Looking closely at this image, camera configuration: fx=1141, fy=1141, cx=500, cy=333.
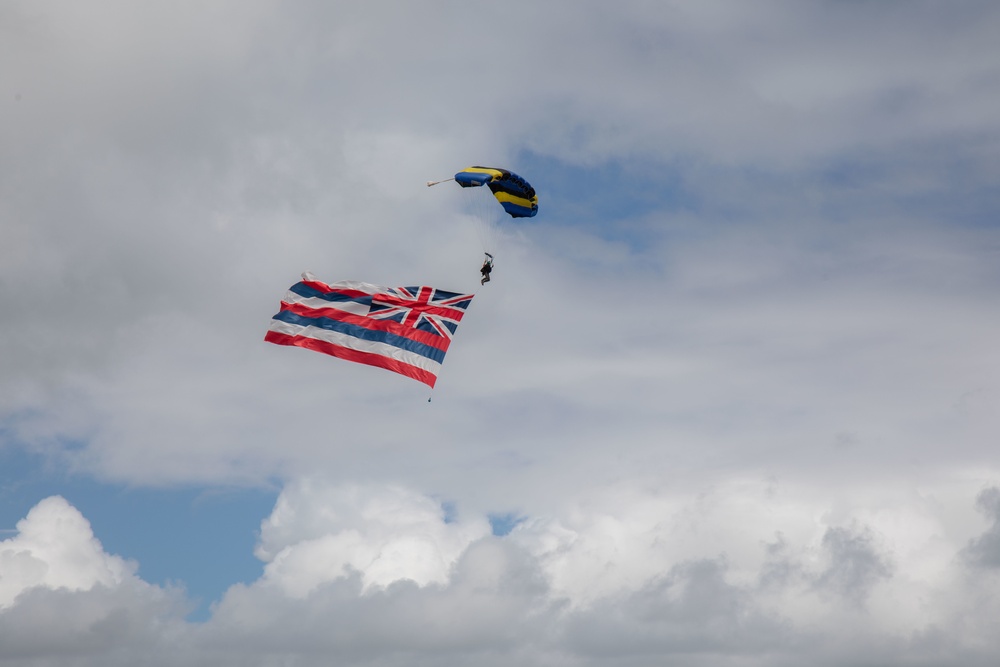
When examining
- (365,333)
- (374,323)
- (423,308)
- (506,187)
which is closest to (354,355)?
(365,333)

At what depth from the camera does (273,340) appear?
72438mm

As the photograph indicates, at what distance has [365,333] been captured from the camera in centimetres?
7362

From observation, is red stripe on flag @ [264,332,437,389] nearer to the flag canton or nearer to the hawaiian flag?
the hawaiian flag

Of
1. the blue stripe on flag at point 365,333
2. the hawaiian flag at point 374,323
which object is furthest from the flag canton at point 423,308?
the blue stripe on flag at point 365,333

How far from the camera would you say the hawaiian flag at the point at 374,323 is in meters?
72.9

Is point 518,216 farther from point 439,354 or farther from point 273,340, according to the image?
point 273,340

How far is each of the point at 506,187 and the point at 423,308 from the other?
1199cm

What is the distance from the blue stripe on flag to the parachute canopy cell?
1152 centimetres

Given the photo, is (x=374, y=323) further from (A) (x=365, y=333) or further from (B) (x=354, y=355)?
(B) (x=354, y=355)

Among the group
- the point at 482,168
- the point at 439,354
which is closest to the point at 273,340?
the point at 439,354

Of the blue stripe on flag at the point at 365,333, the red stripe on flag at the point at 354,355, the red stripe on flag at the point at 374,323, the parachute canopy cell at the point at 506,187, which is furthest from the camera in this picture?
the parachute canopy cell at the point at 506,187

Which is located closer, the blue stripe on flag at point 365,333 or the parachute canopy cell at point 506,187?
the blue stripe on flag at point 365,333

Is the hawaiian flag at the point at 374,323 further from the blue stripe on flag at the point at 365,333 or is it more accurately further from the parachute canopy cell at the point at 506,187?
the parachute canopy cell at the point at 506,187

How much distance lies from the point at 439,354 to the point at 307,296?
30.8 ft
